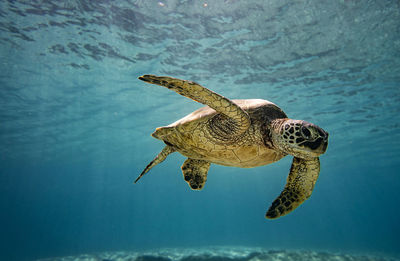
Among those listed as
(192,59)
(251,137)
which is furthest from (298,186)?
(192,59)

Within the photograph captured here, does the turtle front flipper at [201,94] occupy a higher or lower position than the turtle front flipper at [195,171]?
higher

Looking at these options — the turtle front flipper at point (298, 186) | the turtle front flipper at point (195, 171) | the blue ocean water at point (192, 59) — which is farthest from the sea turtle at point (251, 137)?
the blue ocean water at point (192, 59)

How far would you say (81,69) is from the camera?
1370 cm

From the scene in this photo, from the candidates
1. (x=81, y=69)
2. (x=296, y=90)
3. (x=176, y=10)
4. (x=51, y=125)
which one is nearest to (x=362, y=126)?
(x=296, y=90)

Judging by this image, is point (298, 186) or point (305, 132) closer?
point (305, 132)

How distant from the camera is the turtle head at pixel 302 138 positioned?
255 cm

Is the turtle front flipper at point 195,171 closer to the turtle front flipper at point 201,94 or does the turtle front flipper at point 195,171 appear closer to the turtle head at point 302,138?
the turtle front flipper at point 201,94

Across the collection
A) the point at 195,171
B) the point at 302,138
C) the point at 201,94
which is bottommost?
the point at 195,171

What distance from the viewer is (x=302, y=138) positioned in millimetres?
2621

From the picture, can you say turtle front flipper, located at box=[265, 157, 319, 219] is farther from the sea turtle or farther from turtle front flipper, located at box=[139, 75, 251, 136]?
turtle front flipper, located at box=[139, 75, 251, 136]

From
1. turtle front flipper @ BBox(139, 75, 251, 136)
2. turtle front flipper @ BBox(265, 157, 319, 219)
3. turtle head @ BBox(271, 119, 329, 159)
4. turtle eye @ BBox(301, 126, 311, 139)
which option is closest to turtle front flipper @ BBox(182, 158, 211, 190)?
turtle front flipper @ BBox(265, 157, 319, 219)

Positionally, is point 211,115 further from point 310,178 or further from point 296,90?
point 296,90

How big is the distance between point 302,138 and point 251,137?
1.08 metres

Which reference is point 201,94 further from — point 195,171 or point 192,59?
point 192,59
